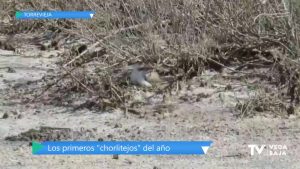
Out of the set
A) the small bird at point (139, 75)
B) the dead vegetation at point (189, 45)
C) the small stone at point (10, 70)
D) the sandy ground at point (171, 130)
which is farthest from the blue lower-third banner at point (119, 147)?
the small stone at point (10, 70)

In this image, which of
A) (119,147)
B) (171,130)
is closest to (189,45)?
(171,130)

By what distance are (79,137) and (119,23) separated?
1.79 meters

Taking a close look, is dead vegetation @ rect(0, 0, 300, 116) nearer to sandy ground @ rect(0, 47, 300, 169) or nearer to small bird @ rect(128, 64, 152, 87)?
small bird @ rect(128, 64, 152, 87)

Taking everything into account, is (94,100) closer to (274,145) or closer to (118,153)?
(118,153)

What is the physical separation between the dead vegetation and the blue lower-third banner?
744 millimetres

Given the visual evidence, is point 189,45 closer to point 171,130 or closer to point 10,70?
point 171,130

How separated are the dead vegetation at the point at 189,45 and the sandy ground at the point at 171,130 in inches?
10.3

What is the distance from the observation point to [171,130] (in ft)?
17.1

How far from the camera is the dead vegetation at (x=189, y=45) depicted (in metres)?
5.86

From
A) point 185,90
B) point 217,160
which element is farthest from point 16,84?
point 217,160

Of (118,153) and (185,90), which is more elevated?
(185,90)

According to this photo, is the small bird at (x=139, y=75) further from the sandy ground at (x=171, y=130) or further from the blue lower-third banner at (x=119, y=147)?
the blue lower-third banner at (x=119, y=147)

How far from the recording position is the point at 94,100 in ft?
19.3

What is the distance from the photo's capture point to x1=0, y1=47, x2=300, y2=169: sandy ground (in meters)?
4.62
